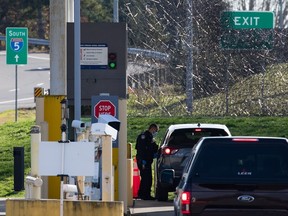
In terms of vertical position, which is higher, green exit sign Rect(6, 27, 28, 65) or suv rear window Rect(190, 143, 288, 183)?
green exit sign Rect(6, 27, 28, 65)

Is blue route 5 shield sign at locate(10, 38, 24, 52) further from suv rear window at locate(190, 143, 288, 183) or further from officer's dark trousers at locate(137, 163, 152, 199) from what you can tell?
suv rear window at locate(190, 143, 288, 183)

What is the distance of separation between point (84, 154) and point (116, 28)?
7.92 m

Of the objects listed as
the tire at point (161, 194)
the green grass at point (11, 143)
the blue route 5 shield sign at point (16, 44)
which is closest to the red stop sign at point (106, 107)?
the tire at point (161, 194)

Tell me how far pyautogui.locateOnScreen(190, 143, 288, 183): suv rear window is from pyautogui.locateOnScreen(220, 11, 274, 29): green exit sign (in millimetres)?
22508

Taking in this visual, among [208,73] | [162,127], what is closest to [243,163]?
[162,127]

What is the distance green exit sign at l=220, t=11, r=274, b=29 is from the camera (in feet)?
116

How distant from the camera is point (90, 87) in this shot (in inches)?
810

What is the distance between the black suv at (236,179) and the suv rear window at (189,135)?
6847 millimetres

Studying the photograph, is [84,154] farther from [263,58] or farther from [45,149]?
[263,58]

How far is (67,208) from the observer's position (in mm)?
13180

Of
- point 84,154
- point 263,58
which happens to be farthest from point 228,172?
point 263,58

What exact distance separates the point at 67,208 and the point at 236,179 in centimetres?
219

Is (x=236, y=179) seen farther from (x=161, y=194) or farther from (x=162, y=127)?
(x=162, y=127)

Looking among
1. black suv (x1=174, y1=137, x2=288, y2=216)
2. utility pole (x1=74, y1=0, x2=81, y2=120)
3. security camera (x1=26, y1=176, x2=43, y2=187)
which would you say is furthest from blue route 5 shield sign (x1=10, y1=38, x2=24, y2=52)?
black suv (x1=174, y1=137, x2=288, y2=216)
